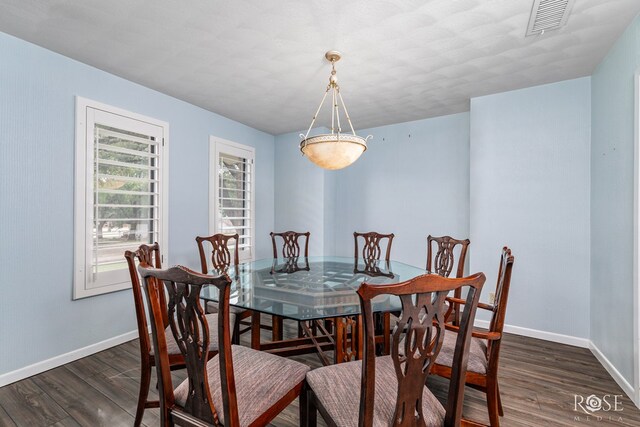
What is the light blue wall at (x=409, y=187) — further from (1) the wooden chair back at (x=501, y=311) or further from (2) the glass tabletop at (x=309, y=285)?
(1) the wooden chair back at (x=501, y=311)

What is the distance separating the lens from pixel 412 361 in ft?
3.50

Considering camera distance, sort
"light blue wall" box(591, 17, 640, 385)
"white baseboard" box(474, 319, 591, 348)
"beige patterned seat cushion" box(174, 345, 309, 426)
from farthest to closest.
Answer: "white baseboard" box(474, 319, 591, 348) → "light blue wall" box(591, 17, 640, 385) → "beige patterned seat cushion" box(174, 345, 309, 426)

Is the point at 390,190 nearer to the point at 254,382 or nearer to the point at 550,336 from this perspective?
the point at 550,336

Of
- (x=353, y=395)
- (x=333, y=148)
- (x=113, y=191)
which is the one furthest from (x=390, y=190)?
(x=353, y=395)

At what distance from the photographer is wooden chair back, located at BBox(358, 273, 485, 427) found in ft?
3.32

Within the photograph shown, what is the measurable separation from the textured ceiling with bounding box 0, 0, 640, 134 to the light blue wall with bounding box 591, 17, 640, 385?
8.4 inches

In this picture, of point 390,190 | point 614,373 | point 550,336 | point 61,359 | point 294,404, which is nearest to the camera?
point 294,404

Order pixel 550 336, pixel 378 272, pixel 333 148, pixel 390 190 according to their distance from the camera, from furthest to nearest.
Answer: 1. pixel 390 190
2. pixel 550 336
3. pixel 378 272
4. pixel 333 148

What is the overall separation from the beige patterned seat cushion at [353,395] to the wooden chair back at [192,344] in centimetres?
38

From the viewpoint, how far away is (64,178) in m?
2.50

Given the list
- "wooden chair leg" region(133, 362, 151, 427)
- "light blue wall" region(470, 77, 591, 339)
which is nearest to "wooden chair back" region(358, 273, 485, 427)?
"wooden chair leg" region(133, 362, 151, 427)

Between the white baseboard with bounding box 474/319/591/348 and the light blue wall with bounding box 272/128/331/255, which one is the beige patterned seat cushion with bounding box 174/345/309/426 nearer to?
the white baseboard with bounding box 474/319/591/348

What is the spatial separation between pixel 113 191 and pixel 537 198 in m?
4.14

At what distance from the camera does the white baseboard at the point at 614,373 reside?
2041mm
